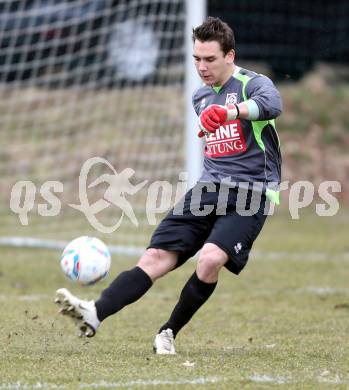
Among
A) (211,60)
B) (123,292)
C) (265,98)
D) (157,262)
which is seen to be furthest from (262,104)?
(123,292)

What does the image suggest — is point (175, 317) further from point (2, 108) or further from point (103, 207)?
point (2, 108)

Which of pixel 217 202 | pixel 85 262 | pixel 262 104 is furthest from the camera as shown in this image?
pixel 217 202

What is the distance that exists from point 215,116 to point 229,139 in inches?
16.1

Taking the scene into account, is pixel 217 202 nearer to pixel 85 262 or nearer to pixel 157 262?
pixel 157 262

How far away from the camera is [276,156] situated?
5.64 m

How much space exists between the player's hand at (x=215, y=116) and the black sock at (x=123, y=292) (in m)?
0.88

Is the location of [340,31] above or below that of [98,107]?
above

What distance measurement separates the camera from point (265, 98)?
5316mm

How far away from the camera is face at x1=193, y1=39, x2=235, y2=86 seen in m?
5.50

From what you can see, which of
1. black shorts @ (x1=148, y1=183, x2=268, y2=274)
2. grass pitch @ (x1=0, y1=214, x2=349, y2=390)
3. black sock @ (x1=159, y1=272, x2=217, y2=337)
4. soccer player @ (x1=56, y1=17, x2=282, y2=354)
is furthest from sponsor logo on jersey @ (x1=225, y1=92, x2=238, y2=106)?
grass pitch @ (x1=0, y1=214, x2=349, y2=390)

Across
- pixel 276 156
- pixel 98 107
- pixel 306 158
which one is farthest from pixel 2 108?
pixel 276 156

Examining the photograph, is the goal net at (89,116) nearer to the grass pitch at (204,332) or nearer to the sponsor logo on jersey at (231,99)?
the grass pitch at (204,332)

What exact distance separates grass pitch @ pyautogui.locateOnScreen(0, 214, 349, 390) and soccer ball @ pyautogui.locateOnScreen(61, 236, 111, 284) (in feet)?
1.31

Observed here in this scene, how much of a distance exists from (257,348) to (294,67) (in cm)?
1124
